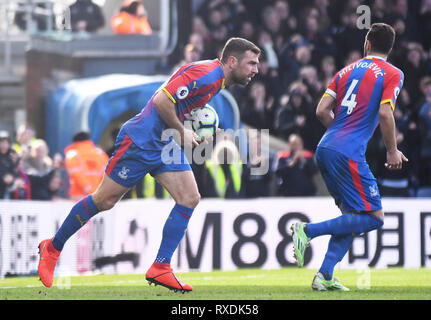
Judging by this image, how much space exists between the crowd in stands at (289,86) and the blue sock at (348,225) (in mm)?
5065

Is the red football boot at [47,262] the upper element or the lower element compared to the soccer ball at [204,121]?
lower

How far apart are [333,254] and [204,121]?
1489 millimetres

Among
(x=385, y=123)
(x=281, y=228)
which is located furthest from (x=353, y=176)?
(x=281, y=228)

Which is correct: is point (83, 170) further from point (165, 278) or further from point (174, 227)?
point (165, 278)

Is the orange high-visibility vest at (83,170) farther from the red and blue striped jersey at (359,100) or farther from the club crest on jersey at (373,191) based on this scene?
the club crest on jersey at (373,191)

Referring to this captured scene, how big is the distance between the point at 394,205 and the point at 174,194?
462 centimetres

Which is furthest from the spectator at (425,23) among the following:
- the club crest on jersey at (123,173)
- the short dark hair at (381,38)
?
the club crest on jersey at (123,173)

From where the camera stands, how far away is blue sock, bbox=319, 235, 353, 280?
7.83 m

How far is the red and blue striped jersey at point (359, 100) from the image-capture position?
25.4 ft

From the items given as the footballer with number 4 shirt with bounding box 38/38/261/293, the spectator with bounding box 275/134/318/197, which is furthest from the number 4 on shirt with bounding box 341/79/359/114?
the spectator with bounding box 275/134/318/197

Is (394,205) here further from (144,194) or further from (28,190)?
(28,190)

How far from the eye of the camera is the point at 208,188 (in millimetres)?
13070

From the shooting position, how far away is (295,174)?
13367mm

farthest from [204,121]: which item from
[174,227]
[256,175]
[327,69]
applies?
[327,69]
